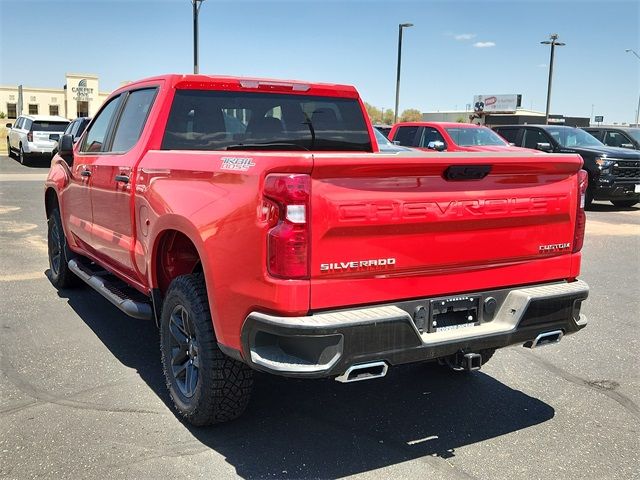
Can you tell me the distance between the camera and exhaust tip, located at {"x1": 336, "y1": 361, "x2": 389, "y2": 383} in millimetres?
2893

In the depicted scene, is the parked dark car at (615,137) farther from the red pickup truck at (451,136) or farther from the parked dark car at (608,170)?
the red pickup truck at (451,136)

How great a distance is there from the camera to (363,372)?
116 inches

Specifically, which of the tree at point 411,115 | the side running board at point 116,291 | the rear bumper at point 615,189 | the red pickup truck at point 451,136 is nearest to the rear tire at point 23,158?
the red pickup truck at point 451,136

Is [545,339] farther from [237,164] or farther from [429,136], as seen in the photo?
[429,136]

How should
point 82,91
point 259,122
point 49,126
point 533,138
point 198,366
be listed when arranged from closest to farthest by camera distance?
point 198,366 < point 259,122 < point 533,138 < point 49,126 < point 82,91

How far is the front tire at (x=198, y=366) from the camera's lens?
3.32 m

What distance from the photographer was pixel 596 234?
11.0 meters

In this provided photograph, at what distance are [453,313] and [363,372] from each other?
0.63m

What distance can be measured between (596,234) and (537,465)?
28.5 feet

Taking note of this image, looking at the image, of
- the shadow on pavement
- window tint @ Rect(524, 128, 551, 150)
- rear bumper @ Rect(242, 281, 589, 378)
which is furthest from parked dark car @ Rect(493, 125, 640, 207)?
rear bumper @ Rect(242, 281, 589, 378)

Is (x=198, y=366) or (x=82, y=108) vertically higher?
(x=82, y=108)

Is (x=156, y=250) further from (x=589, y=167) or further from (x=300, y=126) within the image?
(x=589, y=167)

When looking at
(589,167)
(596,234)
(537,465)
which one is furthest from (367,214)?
(589,167)

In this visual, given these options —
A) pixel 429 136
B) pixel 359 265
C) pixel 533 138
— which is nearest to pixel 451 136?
pixel 429 136
